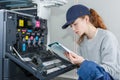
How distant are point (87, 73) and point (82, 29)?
14.7 inches

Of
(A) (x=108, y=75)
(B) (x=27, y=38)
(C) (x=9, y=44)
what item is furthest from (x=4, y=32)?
(A) (x=108, y=75)

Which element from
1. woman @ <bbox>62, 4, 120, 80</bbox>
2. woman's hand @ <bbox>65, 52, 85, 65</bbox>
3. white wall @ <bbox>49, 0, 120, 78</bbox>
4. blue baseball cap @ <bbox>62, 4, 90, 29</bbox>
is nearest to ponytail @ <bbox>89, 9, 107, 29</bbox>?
woman @ <bbox>62, 4, 120, 80</bbox>

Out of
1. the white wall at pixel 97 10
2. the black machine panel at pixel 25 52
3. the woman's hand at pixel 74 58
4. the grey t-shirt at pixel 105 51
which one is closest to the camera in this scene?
the black machine panel at pixel 25 52

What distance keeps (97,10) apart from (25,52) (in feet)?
5.97

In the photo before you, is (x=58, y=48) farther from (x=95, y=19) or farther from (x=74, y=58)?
(x=95, y=19)

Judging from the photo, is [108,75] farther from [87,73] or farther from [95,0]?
[95,0]

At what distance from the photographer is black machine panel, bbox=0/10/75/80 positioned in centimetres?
139

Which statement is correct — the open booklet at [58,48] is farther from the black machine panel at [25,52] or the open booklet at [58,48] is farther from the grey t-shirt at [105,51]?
the grey t-shirt at [105,51]

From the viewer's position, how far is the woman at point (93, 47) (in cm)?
146

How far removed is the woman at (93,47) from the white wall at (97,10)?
1.37 m

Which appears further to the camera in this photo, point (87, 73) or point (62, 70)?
point (62, 70)

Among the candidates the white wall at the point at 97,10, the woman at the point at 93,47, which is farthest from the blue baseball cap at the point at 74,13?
the white wall at the point at 97,10

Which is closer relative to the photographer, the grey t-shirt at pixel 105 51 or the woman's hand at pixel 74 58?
the grey t-shirt at pixel 105 51

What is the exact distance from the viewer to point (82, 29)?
1.66m
